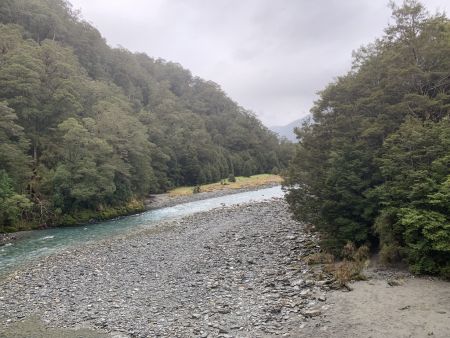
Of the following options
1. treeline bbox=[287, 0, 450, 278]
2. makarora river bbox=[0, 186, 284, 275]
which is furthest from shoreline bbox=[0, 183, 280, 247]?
treeline bbox=[287, 0, 450, 278]

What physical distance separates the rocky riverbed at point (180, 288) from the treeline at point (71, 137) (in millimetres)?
15945

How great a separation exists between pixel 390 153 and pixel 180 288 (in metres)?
11.5

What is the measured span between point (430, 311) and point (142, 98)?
344ft

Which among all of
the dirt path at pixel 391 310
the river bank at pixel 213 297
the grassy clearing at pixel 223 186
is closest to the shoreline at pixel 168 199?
the grassy clearing at pixel 223 186

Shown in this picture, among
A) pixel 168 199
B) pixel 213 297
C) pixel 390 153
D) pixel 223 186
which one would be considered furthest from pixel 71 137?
pixel 223 186

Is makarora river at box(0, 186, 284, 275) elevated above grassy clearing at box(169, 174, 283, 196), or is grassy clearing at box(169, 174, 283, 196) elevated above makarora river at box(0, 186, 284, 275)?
grassy clearing at box(169, 174, 283, 196)

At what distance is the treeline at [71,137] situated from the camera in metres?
37.1

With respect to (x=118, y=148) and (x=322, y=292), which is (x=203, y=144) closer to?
(x=118, y=148)

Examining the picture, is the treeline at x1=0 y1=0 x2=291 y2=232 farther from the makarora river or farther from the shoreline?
the makarora river

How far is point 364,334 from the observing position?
10172 millimetres

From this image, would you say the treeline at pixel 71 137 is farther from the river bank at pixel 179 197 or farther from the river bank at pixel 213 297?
the river bank at pixel 213 297

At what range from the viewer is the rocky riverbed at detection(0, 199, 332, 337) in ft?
39.4

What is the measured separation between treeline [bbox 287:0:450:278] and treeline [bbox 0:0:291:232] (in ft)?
87.2

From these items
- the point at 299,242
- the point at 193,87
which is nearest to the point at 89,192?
the point at 299,242
